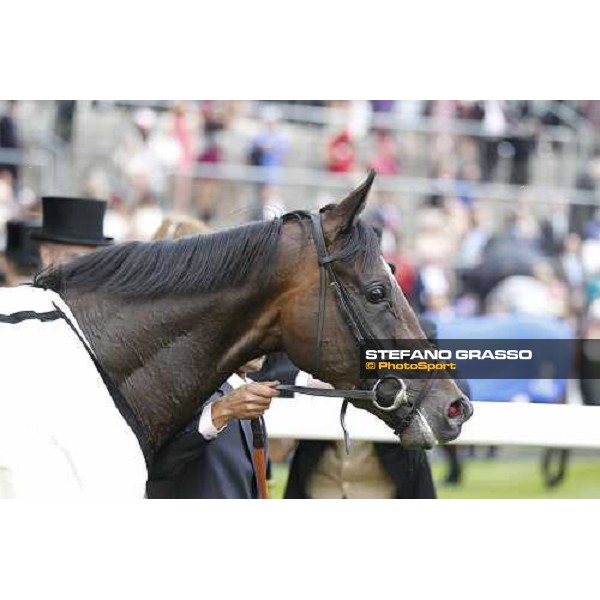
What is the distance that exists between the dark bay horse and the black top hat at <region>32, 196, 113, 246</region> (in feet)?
4.19

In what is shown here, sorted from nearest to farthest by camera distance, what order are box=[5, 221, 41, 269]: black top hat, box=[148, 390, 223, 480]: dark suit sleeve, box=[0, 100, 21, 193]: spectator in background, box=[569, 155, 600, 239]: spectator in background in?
box=[148, 390, 223, 480]: dark suit sleeve
box=[5, 221, 41, 269]: black top hat
box=[0, 100, 21, 193]: spectator in background
box=[569, 155, 600, 239]: spectator in background

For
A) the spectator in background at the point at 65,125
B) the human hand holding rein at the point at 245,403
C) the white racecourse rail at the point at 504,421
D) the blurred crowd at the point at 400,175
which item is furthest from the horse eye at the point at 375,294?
the spectator in background at the point at 65,125

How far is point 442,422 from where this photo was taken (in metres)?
3.57

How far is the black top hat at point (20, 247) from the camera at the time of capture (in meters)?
6.38

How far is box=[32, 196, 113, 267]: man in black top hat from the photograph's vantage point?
193 inches

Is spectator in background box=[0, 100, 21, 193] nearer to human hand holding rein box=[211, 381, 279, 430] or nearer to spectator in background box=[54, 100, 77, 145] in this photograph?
spectator in background box=[54, 100, 77, 145]

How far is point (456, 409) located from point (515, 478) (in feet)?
19.1

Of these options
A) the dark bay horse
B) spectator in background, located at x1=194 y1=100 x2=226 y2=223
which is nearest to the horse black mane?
the dark bay horse

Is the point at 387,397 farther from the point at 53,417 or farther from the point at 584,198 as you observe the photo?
the point at 584,198

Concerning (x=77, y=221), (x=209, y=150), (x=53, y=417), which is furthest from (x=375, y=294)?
(x=209, y=150)

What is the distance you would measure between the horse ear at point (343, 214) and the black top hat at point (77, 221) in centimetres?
156

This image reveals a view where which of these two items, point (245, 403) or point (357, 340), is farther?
point (245, 403)

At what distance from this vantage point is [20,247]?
6.49 metres

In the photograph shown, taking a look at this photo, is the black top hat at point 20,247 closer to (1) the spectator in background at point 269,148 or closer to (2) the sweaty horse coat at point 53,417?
(2) the sweaty horse coat at point 53,417
